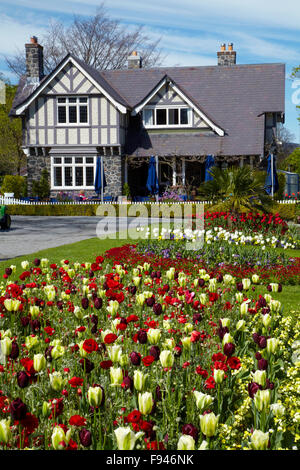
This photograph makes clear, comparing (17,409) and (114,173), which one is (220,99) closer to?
(114,173)

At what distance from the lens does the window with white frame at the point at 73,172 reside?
3023 cm

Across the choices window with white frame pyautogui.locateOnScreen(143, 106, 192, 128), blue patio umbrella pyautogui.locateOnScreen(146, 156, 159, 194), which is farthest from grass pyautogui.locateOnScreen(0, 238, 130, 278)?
window with white frame pyautogui.locateOnScreen(143, 106, 192, 128)

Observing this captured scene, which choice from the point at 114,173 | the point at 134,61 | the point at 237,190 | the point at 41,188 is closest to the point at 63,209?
the point at 41,188

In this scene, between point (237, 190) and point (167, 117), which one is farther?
point (167, 117)

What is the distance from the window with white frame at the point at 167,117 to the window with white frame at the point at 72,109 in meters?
3.78

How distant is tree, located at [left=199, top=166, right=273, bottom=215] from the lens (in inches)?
575

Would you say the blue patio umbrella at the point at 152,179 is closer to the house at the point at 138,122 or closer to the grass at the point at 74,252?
the house at the point at 138,122

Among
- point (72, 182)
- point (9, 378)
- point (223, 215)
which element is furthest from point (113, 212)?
point (9, 378)

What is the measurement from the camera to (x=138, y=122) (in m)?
31.8

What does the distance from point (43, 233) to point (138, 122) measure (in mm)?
16042

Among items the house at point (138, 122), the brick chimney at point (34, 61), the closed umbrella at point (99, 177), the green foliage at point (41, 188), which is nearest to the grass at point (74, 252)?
the closed umbrella at point (99, 177)

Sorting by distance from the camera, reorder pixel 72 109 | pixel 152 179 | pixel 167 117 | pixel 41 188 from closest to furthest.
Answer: pixel 152 179
pixel 41 188
pixel 72 109
pixel 167 117

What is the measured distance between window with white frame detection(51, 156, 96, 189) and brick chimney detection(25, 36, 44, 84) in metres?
6.05
